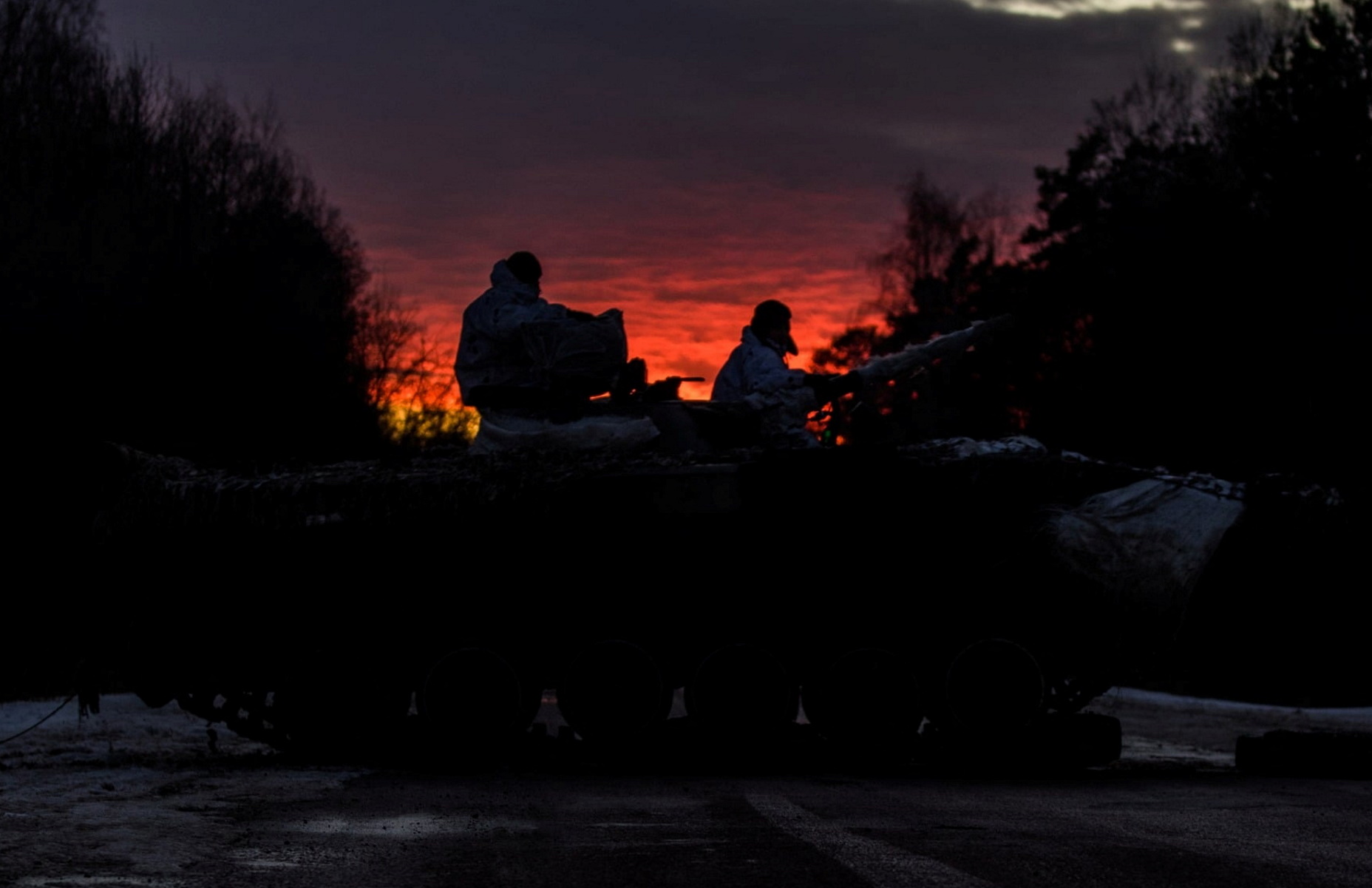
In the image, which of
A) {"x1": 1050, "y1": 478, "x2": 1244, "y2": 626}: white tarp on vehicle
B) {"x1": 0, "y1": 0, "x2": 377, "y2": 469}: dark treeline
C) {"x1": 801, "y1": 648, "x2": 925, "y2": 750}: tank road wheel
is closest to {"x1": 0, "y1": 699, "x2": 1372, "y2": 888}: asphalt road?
{"x1": 801, "y1": 648, "x2": 925, "y2": 750}: tank road wheel

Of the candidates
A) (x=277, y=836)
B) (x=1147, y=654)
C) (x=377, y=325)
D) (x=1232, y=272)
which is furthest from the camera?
(x=377, y=325)

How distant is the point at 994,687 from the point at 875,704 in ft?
2.71

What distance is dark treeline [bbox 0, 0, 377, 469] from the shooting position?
32.3 m

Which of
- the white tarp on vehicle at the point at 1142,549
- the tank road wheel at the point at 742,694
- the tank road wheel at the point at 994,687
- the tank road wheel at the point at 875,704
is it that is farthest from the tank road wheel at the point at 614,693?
the white tarp on vehicle at the point at 1142,549

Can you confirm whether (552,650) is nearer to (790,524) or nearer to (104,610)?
(790,524)

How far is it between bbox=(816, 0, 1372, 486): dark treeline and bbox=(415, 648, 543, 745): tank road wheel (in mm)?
21210

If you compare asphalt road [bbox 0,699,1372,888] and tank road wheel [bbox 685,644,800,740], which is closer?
asphalt road [bbox 0,699,1372,888]

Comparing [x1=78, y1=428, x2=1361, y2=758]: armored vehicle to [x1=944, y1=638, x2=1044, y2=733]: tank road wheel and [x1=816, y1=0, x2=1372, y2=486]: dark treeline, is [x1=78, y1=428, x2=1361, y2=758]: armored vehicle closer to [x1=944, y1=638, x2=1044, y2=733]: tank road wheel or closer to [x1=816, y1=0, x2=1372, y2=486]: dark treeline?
[x1=944, y1=638, x2=1044, y2=733]: tank road wheel

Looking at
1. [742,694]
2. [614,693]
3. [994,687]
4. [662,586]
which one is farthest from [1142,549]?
[614,693]

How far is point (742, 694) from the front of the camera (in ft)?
41.8

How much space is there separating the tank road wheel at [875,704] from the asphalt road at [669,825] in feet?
0.74

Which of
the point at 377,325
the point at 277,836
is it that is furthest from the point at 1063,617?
the point at 377,325

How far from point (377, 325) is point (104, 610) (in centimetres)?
4028

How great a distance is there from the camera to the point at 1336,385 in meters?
35.7
